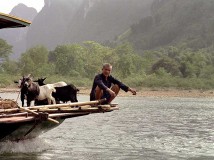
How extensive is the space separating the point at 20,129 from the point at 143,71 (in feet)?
217

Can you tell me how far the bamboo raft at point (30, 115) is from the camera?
1097 cm

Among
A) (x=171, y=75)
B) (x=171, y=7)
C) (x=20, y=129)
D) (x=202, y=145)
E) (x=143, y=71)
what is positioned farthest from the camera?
(x=171, y=7)

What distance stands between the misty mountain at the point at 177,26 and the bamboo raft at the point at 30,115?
9987 centimetres

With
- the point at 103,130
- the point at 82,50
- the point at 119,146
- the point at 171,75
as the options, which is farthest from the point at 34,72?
the point at 119,146

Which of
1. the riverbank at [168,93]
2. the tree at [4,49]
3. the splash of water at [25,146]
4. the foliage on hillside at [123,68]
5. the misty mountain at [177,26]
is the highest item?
the misty mountain at [177,26]

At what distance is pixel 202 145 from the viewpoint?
15.1m

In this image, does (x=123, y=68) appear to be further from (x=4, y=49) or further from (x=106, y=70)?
(x=106, y=70)

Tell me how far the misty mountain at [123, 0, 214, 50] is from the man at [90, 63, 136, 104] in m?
99.1

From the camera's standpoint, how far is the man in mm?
12305

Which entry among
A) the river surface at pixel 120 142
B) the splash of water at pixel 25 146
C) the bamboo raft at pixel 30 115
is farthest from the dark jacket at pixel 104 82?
the splash of water at pixel 25 146

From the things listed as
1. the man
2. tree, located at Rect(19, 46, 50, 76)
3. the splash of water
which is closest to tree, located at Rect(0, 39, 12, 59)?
tree, located at Rect(19, 46, 50, 76)

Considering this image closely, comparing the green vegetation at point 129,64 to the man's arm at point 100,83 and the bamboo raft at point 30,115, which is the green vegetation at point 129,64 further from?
the bamboo raft at point 30,115

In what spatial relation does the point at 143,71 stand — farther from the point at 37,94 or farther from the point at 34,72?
the point at 37,94

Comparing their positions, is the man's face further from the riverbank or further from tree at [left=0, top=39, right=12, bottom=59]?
tree at [left=0, top=39, right=12, bottom=59]
